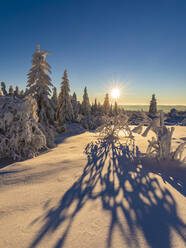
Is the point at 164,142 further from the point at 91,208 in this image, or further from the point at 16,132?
the point at 16,132

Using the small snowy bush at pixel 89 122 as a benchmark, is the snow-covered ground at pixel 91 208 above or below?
below

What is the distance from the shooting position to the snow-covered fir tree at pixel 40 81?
42.4 ft

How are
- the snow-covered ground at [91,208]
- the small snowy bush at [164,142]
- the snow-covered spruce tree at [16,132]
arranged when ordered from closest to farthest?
the snow-covered ground at [91,208], the small snowy bush at [164,142], the snow-covered spruce tree at [16,132]

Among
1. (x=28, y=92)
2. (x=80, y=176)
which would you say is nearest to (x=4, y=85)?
(x=28, y=92)

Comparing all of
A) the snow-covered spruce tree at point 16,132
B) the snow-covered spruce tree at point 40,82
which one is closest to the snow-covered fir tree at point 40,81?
the snow-covered spruce tree at point 40,82

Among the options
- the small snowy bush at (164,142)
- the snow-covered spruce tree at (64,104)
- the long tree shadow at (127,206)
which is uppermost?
the snow-covered spruce tree at (64,104)

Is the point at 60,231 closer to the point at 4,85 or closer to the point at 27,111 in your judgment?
the point at 27,111

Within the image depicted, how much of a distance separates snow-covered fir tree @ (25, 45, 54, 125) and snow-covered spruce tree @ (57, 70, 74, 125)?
30.3 ft

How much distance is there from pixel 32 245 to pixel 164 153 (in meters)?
4.57

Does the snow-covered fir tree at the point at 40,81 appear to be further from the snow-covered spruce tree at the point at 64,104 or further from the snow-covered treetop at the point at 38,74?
the snow-covered spruce tree at the point at 64,104

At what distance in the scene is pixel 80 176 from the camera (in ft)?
10.8

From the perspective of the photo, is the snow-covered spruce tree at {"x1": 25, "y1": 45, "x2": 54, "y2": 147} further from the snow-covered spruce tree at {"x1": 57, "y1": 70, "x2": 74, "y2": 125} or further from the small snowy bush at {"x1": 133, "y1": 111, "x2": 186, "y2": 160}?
the small snowy bush at {"x1": 133, "y1": 111, "x2": 186, "y2": 160}

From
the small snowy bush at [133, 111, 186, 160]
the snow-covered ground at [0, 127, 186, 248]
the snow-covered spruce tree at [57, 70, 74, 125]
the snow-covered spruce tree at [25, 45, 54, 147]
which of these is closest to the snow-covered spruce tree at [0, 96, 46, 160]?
the snow-covered ground at [0, 127, 186, 248]

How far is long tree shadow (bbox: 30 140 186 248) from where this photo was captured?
5.41ft
